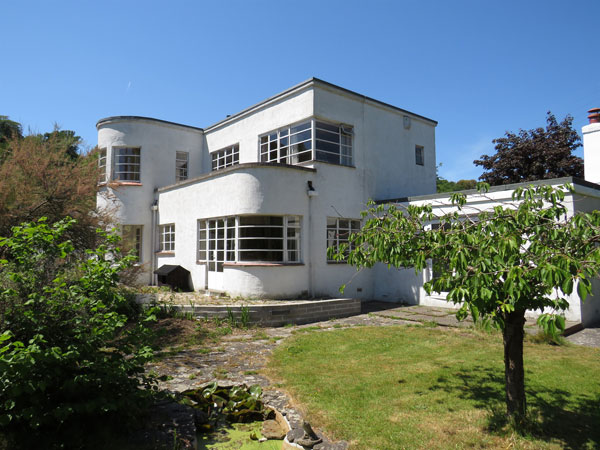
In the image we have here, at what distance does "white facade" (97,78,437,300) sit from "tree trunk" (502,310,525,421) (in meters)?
5.35

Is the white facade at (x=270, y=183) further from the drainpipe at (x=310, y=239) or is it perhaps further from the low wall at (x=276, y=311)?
the low wall at (x=276, y=311)

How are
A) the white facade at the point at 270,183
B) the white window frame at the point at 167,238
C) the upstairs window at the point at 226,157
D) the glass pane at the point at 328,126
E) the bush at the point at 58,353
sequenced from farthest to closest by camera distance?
the upstairs window at the point at 226,157, the white window frame at the point at 167,238, the glass pane at the point at 328,126, the white facade at the point at 270,183, the bush at the point at 58,353

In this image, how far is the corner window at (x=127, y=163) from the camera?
55.5ft

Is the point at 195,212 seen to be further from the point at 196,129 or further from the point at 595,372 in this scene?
the point at 595,372

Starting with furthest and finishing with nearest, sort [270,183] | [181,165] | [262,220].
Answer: [181,165] → [262,220] → [270,183]

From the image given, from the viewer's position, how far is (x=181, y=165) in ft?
58.7

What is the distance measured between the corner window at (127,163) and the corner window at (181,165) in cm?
161

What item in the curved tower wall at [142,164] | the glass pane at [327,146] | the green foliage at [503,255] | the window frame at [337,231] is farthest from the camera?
the curved tower wall at [142,164]

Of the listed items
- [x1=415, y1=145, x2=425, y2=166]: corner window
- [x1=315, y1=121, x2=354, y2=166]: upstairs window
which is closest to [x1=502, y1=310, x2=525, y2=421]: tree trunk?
[x1=315, y1=121, x2=354, y2=166]: upstairs window

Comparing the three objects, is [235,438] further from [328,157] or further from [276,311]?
[328,157]

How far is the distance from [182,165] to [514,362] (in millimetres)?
16110

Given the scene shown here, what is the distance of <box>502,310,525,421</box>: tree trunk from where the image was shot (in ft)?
13.5

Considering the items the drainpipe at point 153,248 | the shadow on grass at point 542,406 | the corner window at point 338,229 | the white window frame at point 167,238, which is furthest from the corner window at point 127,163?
the shadow on grass at point 542,406

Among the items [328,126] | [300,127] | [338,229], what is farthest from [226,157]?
[338,229]
